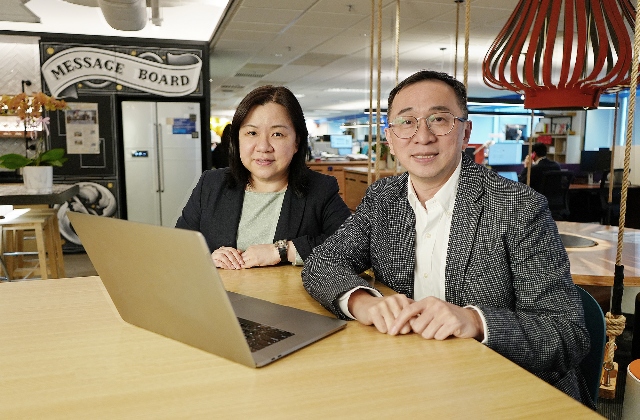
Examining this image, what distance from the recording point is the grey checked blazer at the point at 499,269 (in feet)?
3.56

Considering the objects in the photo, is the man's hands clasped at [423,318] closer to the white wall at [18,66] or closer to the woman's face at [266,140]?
the woman's face at [266,140]

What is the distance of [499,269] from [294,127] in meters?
1.02

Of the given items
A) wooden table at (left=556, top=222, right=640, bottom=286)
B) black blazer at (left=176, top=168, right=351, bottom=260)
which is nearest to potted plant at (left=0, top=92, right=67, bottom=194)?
black blazer at (left=176, top=168, right=351, bottom=260)

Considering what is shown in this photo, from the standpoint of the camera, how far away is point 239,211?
76.2 inches

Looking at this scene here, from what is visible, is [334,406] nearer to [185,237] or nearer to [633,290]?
[185,237]

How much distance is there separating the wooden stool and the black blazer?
2.21 m

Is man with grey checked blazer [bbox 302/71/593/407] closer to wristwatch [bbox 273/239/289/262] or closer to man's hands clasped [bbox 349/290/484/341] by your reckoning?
man's hands clasped [bbox 349/290/484/341]

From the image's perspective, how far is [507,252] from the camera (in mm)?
1240

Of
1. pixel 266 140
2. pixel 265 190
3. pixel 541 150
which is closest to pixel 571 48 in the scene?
pixel 266 140

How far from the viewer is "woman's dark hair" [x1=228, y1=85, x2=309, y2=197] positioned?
1.91 m

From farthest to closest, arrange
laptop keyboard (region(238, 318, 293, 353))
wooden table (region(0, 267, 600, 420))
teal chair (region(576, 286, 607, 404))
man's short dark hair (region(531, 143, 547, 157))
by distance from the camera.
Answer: man's short dark hair (region(531, 143, 547, 157)) < teal chair (region(576, 286, 607, 404)) < laptop keyboard (region(238, 318, 293, 353)) < wooden table (region(0, 267, 600, 420))

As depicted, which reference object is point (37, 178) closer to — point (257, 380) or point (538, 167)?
point (257, 380)

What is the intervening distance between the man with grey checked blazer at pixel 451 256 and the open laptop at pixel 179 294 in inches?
7.6

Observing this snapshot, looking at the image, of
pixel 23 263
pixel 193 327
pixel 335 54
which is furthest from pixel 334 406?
pixel 335 54
